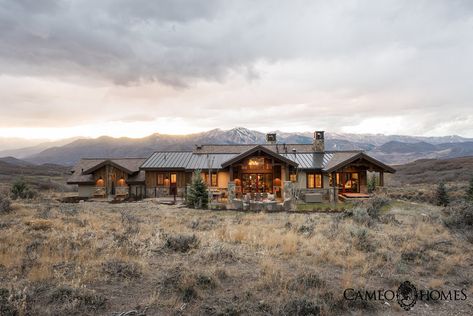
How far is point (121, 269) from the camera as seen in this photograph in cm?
800

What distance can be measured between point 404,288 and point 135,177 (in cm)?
3114

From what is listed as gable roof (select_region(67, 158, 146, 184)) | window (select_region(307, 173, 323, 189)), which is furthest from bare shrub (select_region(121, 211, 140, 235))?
window (select_region(307, 173, 323, 189))

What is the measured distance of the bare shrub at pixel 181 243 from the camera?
1042 centimetres

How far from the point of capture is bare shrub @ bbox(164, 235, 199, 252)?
10417 mm

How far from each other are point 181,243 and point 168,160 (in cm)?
2406

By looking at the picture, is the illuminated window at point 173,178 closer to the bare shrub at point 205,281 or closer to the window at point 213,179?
the window at point 213,179

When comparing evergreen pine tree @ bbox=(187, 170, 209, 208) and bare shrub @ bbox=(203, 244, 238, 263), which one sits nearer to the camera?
bare shrub @ bbox=(203, 244, 238, 263)

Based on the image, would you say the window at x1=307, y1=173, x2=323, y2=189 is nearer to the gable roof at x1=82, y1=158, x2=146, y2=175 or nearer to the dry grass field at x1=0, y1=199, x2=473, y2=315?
the dry grass field at x1=0, y1=199, x2=473, y2=315

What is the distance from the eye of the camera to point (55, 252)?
9.22 meters

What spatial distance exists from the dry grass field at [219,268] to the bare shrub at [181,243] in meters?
0.04

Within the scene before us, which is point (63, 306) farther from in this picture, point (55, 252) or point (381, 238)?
point (381, 238)

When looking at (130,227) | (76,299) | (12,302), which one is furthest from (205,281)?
(130,227)

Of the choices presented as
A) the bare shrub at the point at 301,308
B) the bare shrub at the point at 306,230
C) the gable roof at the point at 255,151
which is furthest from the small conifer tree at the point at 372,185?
the bare shrub at the point at 301,308

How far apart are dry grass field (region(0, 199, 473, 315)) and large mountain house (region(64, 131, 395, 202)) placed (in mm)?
15208
